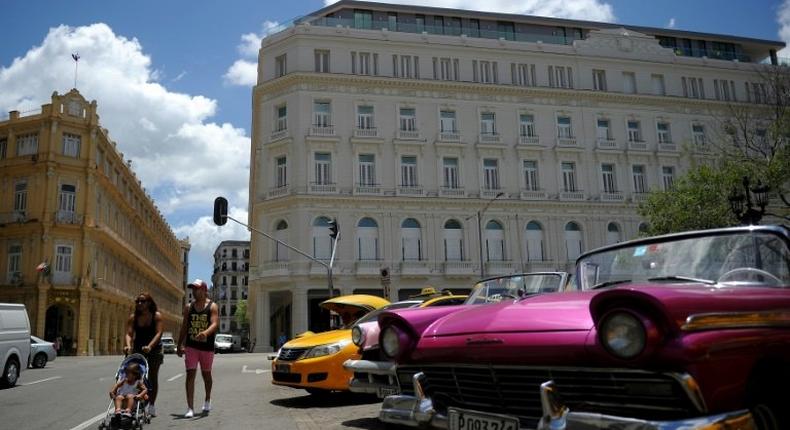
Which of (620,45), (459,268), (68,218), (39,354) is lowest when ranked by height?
(39,354)

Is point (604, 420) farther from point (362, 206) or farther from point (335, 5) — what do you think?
point (335, 5)

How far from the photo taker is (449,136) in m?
37.0

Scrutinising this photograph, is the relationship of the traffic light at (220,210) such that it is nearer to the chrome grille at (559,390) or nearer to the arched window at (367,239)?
the arched window at (367,239)

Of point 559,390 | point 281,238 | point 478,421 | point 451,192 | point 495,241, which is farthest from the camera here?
point 495,241

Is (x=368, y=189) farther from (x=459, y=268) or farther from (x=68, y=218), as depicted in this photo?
(x=68, y=218)

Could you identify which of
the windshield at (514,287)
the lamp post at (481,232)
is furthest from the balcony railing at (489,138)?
the windshield at (514,287)

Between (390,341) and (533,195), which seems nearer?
(390,341)

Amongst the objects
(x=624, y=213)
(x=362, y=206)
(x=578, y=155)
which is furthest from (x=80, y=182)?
(x=624, y=213)

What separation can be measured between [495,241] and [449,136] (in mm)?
7125

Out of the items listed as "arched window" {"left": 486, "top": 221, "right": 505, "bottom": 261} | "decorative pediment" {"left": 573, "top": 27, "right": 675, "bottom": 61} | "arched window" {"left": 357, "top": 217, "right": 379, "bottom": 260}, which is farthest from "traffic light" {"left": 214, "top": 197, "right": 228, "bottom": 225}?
"decorative pediment" {"left": 573, "top": 27, "right": 675, "bottom": 61}

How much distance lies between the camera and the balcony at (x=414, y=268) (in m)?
34.5

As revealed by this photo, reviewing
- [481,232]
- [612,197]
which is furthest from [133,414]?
[612,197]

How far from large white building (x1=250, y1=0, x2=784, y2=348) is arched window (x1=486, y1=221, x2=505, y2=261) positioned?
14 centimetres

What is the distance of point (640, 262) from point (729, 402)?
65.9 inches
